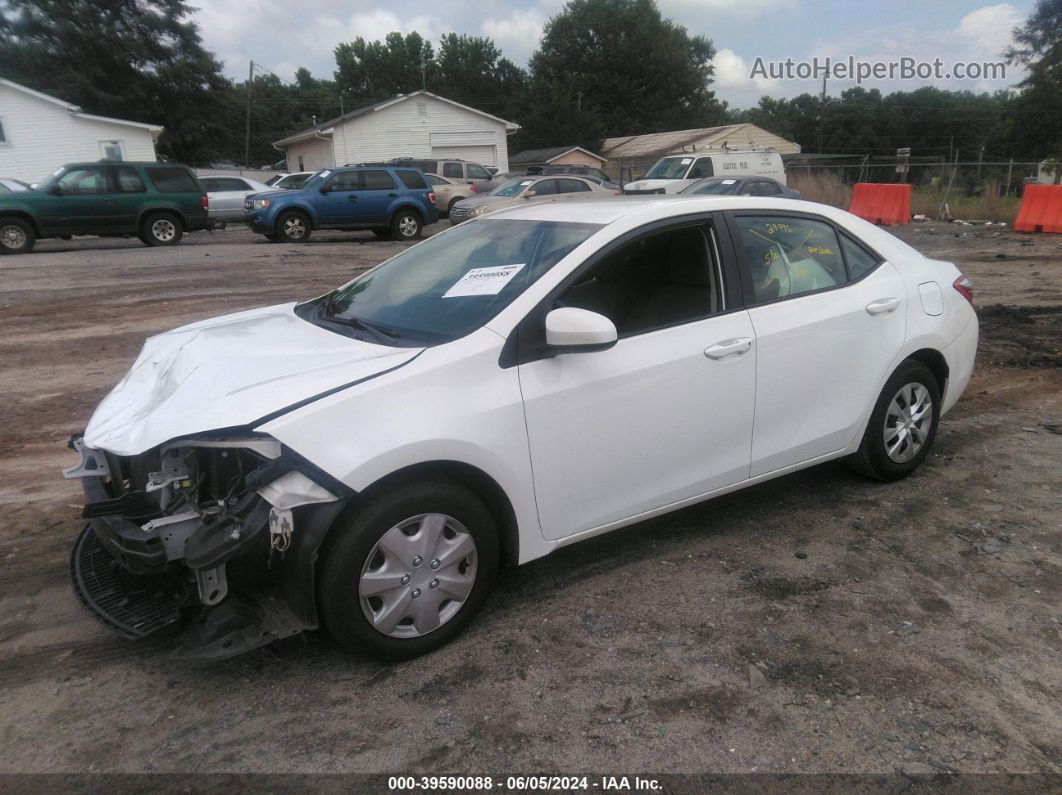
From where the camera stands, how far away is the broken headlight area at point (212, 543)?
2650mm

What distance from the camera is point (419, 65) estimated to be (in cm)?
9169

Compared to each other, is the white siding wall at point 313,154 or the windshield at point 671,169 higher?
the white siding wall at point 313,154

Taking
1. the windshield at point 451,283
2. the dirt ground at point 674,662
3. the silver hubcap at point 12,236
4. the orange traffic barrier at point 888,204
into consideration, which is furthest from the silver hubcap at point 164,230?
the orange traffic barrier at point 888,204

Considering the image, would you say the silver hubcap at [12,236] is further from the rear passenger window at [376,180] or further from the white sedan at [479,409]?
the white sedan at [479,409]

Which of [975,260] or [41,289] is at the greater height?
[41,289]

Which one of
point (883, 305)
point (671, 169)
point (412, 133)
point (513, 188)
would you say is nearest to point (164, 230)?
point (513, 188)

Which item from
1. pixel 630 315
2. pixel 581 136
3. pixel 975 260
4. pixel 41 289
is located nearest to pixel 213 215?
pixel 41 289

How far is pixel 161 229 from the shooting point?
58.9ft

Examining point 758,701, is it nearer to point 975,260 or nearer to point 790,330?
point 790,330

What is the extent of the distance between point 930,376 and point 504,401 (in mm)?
2762

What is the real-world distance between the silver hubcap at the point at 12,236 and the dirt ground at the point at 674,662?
46.0 feet

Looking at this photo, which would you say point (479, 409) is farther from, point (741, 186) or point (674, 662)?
point (741, 186)

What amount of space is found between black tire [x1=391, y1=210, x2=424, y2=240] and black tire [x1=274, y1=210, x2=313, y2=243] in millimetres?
1982

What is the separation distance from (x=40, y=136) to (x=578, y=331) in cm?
3470
